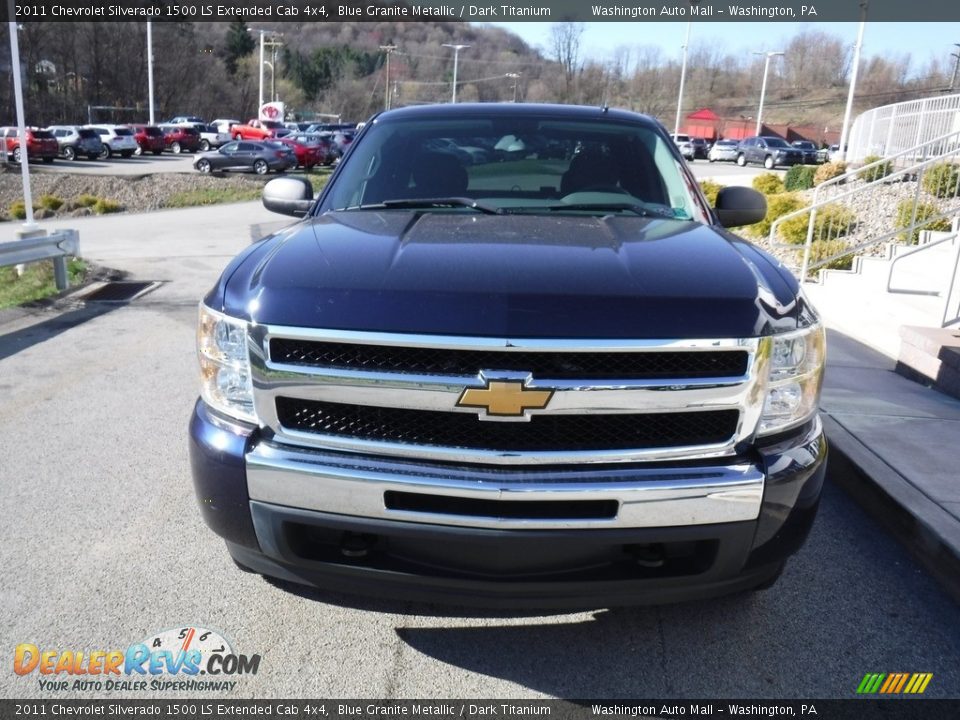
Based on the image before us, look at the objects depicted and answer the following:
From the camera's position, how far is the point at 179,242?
14820 mm

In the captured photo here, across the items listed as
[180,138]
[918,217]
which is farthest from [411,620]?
[180,138]

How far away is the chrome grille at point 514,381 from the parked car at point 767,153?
49.0 metres

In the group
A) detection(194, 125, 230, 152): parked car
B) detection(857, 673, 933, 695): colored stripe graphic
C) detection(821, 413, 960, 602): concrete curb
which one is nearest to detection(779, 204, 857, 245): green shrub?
detection(821, 413, 960, 602): concrete curb

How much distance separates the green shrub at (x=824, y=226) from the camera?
11.5 metres

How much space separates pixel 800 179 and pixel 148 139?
1490 inches

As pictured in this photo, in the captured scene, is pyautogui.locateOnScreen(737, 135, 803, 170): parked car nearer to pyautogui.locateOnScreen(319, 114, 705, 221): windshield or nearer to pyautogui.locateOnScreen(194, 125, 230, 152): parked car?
pyautogui.locateOnScreen(194, 125, 230, 152): parked car

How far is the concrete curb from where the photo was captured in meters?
3.40

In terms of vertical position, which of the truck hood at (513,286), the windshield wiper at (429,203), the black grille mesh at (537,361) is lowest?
the black grille mesh at (537,361)

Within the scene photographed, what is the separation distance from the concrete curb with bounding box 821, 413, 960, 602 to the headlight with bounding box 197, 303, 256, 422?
9.21 ft

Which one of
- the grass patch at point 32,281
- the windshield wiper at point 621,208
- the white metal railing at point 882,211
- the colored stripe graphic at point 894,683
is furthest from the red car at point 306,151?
the colored stripe graphic at point 894,683

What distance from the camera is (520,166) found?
13.0 feet

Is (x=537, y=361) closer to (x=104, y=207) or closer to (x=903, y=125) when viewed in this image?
(x=903, y=125)

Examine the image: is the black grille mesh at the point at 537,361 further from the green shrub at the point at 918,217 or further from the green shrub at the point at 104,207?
the green shrub at the point at 104,207

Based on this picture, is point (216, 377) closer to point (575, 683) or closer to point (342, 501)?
point (342, 501)
